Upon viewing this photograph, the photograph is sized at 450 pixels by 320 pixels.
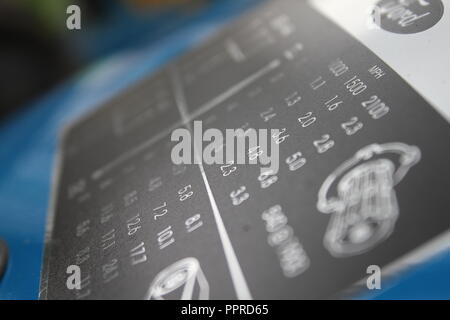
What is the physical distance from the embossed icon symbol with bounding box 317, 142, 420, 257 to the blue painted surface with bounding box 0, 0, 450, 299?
0.05m

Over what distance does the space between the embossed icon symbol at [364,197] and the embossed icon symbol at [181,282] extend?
12 centimetres

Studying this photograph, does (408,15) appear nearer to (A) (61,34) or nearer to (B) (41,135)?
(B) (41,135)

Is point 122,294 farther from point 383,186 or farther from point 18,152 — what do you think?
point 18,152

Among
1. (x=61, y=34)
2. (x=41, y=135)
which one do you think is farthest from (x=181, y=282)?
(x=61, y=34)

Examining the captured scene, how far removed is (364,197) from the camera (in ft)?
1.45

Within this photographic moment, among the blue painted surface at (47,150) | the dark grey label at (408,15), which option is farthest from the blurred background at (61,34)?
the dark grey label at (408,15)

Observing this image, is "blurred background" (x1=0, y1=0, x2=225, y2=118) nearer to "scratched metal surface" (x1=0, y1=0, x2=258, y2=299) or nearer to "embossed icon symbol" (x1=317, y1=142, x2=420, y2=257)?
"scratched metal surface" (x1=0, y1=0, x2=258, y2=299)

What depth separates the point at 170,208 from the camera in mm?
526

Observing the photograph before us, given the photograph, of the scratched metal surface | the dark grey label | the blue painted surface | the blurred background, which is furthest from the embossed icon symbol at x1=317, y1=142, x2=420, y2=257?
the blurred background

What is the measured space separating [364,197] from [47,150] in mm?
568

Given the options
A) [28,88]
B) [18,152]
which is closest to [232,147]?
[18,152]

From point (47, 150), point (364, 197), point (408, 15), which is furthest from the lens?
point (47, 150)

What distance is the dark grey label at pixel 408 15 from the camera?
55 centimetres

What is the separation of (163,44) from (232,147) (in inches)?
20.3
